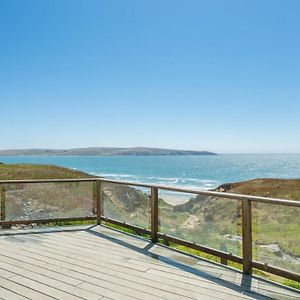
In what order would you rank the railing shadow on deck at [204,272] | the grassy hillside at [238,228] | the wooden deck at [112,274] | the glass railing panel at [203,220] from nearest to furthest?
the wooden deck at [112,274] < the railing shadow on deck at [204,272] < the grassy hillside at [238,228] < the glass railing panel at [203,220]

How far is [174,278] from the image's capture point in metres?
3.41

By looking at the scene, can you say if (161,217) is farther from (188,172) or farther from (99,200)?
(188,172)

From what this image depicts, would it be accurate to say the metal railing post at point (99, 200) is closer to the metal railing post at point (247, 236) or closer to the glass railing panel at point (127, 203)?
the glass railing panel at point (127, 203)

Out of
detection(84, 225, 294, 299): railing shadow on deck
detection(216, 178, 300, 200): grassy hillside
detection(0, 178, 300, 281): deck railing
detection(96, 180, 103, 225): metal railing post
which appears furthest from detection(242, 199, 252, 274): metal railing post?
detection(216, 178, 300, 200): grassy hillside

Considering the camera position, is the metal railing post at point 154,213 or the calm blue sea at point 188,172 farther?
the calm blue sea at point 188,172

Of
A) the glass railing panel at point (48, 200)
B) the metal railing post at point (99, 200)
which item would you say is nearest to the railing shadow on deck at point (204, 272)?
the metal railing post at point (99, 200)

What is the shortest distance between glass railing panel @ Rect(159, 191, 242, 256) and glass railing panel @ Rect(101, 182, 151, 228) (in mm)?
363

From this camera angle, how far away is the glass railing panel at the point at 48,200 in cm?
572

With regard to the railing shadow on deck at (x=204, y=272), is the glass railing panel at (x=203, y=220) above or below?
above

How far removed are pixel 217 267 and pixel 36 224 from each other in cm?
382

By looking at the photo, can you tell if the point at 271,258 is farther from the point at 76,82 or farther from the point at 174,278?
the point at 76,82

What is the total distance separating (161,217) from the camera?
4.86m

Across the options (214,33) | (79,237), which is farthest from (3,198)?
(214,33)

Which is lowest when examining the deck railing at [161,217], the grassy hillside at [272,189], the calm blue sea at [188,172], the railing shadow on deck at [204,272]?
the calm blue sea at [188,172]
